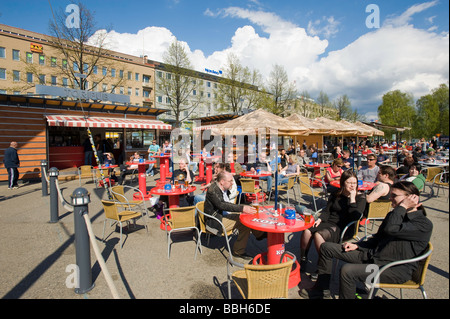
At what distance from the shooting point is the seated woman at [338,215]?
316cm

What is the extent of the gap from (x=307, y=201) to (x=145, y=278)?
5.14 metres

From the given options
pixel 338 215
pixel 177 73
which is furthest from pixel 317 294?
pixel 177 73

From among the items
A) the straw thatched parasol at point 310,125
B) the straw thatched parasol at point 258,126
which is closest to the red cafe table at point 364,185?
the straw thatched parasol at point 258,126

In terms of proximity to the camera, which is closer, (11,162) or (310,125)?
(11,162)

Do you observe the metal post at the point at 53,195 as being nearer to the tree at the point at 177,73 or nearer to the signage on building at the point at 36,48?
the tree at the point at 177,73

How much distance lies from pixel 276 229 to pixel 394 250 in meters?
1.11

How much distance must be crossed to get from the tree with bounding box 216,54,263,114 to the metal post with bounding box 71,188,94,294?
2444cm

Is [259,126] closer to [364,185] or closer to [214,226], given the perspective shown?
[364,185]

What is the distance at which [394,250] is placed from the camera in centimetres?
227

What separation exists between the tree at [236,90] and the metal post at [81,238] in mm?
24444

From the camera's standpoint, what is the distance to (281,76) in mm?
28875

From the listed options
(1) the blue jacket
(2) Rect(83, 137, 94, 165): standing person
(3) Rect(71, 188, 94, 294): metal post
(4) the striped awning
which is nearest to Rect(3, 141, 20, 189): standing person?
(1) the blue jacket
